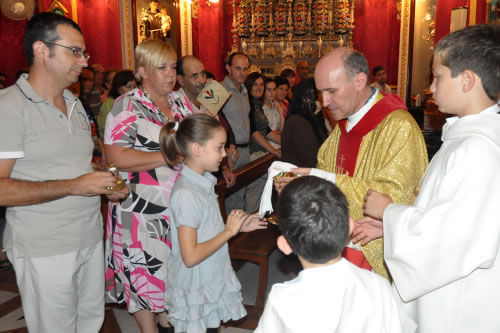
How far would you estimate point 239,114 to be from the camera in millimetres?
4715

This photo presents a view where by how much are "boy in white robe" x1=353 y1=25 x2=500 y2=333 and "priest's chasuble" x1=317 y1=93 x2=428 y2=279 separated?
43 centimetres

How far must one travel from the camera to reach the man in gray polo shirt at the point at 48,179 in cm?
177

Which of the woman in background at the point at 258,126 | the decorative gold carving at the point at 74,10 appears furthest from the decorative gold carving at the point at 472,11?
the decorative gold carving at the point at 74,10

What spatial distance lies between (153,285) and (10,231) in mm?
817

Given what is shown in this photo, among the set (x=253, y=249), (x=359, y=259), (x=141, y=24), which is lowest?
(x=253, y=249)

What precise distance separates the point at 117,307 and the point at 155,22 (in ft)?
30.0

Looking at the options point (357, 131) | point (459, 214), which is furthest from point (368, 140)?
point (459, 214)

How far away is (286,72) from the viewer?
25.9ft

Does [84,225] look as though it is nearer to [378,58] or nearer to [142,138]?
[142,138]

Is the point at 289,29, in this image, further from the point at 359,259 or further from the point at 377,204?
the point at 377,204

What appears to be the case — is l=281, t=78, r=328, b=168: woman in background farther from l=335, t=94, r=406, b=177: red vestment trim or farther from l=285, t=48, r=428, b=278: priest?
l=285, t=48, r=428, b=278: priest

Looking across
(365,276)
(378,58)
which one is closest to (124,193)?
(365,276)

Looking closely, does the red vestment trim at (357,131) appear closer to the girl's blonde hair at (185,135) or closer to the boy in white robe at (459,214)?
the boy in white robe at (459,214)

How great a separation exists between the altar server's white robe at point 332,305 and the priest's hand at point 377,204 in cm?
51
